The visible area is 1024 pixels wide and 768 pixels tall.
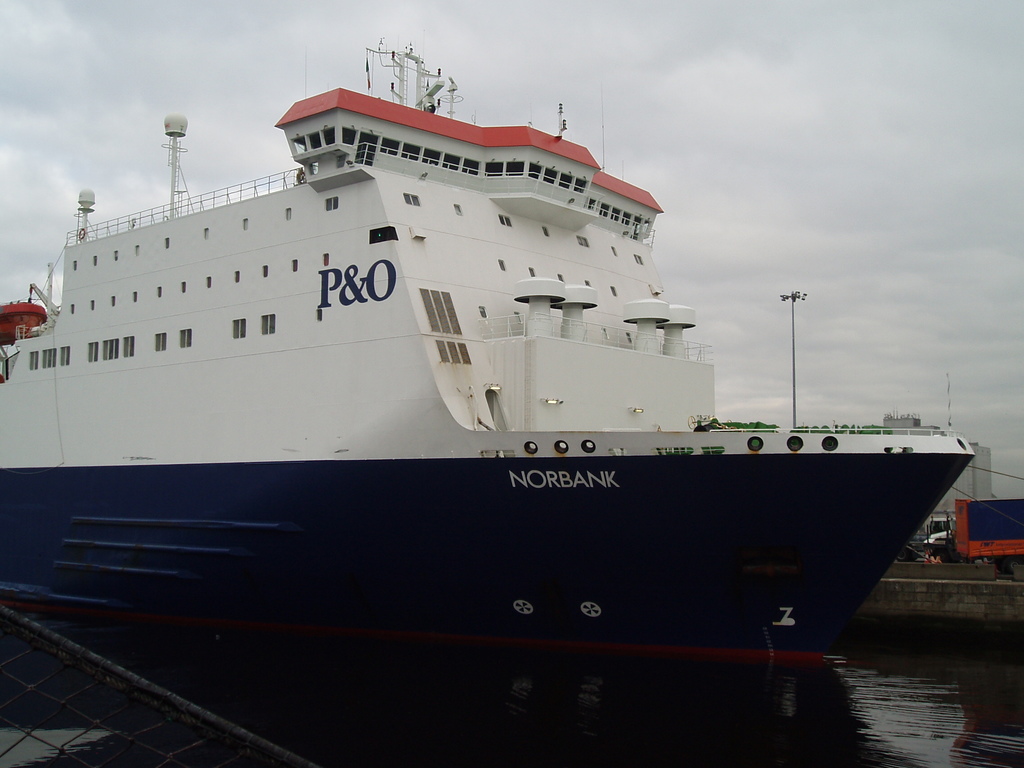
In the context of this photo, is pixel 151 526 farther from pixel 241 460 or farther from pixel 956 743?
pixel 956 743

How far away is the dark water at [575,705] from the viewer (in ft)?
31.5

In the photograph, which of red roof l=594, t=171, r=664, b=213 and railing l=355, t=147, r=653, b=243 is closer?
railing l=355, t=147, r=653, b=243

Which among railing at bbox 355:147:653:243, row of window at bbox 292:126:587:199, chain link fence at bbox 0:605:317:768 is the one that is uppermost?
row of window at bbox 292:126:587:199

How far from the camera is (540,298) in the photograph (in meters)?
13.6

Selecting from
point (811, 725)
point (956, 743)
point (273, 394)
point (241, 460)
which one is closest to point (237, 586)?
point (241, 460)

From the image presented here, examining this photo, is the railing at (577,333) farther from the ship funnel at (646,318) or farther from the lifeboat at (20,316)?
the lifeboat at (20,316)

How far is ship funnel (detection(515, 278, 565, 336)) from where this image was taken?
13.4 metres

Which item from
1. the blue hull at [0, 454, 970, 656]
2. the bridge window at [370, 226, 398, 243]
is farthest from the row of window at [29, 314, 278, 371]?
the blue hull at [0, 454, 970, 656]

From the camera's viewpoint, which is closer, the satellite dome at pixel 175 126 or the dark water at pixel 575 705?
the dark water at pixel 575 705

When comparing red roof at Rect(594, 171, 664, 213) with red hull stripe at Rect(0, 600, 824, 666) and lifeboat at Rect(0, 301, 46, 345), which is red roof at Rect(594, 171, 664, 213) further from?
lifeboat at Rect(0, 301, 46, 345)

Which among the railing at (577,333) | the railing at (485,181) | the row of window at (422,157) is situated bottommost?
the railing at (577,333)

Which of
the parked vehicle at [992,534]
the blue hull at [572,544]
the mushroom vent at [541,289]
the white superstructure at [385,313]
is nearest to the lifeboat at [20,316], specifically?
the white superstructure at [385,313]

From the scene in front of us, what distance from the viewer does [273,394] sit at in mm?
14820

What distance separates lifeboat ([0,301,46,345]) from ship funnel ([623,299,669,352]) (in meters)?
16.5
